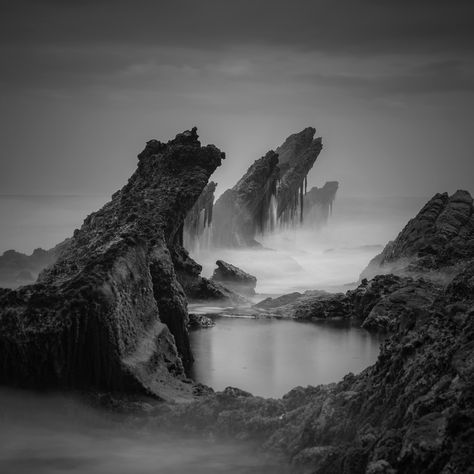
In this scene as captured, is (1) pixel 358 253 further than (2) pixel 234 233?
Yes

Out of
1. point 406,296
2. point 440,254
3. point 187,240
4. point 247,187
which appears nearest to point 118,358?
point 406,296

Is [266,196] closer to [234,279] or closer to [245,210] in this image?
[245,210]

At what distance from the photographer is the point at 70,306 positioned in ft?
59.7

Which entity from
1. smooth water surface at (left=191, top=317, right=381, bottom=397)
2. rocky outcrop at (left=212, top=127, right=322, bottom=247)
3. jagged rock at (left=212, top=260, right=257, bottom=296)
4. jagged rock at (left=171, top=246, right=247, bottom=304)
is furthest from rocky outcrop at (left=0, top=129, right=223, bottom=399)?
rocky outcrop at (left=212, top=127, right=322, bottom=247)

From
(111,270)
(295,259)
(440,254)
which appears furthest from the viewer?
(295,259)

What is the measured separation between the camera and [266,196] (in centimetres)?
8562

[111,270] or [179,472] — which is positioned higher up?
[111,270]

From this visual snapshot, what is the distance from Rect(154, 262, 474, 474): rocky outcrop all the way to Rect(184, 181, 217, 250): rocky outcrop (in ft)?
174

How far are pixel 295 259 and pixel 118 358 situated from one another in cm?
7800

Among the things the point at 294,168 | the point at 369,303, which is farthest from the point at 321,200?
the point at 369,303

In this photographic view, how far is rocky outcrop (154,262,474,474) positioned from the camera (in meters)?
10.2

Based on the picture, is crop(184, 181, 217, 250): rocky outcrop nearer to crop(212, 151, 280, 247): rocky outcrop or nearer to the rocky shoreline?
crop(212, 151, 280, 247): rocky outcrop

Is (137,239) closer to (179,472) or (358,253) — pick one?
(179,472)

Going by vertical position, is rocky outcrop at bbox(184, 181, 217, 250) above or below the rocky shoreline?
above
